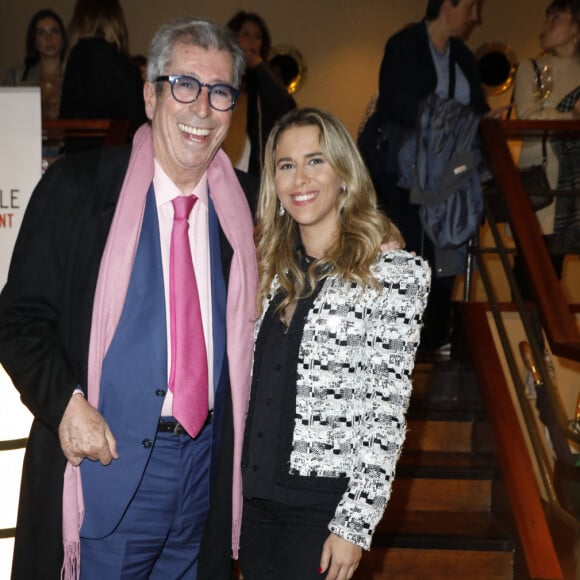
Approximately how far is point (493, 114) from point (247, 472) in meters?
2.86

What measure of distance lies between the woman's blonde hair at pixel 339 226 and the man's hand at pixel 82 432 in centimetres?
53

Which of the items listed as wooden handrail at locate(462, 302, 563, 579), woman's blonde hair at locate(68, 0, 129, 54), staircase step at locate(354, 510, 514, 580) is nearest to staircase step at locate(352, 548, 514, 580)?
staircase step at locate(354, 510, 514, 580)

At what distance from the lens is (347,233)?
2232mm

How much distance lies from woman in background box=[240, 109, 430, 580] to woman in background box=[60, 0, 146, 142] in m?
1.95

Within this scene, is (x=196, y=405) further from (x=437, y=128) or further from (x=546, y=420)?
(x=546, y=420)

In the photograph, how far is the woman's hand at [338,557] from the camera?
197 centimetres

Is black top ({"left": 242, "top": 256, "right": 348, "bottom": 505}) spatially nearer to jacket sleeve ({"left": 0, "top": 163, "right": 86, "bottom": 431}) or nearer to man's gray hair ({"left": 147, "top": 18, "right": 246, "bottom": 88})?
jacket sleeve ({"left": 0, "top": 163, "right": 86, "bottom": 431})

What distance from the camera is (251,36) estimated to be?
5320 millimetres

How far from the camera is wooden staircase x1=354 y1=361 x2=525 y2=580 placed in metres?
3.72

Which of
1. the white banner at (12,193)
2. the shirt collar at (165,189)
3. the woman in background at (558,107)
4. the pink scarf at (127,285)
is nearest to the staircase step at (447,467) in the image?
the woman in background at (558,107)

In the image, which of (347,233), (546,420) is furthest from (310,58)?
(347,233)

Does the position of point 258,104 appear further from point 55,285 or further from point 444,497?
point 55,285

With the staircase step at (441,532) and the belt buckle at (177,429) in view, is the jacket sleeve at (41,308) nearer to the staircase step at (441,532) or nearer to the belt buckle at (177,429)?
the belt buckle at (177,429)

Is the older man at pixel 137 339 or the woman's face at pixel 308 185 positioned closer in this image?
the older man at pixel 137 339
